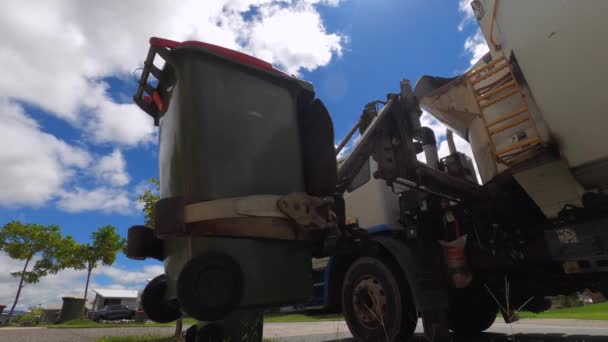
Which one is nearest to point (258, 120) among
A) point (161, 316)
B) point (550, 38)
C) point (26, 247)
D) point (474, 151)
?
point (161, 316)

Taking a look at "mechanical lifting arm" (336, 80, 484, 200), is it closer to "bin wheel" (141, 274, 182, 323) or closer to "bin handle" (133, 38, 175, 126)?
"bin handle" (133, 38, 175, 126)

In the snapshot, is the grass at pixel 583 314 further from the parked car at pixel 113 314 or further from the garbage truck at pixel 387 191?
the parked car at pixel 113 314

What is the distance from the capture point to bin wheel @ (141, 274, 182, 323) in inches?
58.7

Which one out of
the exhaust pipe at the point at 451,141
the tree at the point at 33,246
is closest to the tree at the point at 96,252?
the tree at the point at 33,246

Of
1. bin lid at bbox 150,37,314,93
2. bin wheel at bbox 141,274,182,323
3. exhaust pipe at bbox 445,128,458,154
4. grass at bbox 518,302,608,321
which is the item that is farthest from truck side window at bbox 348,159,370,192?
grass at bbox 518,302,608,321

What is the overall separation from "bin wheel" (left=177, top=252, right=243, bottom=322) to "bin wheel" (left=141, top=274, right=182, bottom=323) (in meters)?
0.42

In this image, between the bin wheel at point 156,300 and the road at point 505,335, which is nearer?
the bin wheel at point 156,300

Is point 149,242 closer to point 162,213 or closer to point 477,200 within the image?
point 162,213

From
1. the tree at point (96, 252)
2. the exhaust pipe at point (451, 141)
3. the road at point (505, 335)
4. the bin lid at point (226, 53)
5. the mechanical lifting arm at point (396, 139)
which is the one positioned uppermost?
the tree at point (96, 252)

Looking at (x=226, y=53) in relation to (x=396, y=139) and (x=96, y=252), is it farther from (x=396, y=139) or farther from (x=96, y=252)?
(x=96, y=252)

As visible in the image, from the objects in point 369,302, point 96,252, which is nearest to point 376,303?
point 369,302

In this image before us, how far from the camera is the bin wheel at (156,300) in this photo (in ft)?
4.90

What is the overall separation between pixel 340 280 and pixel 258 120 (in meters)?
3.33

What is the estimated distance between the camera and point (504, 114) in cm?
305
